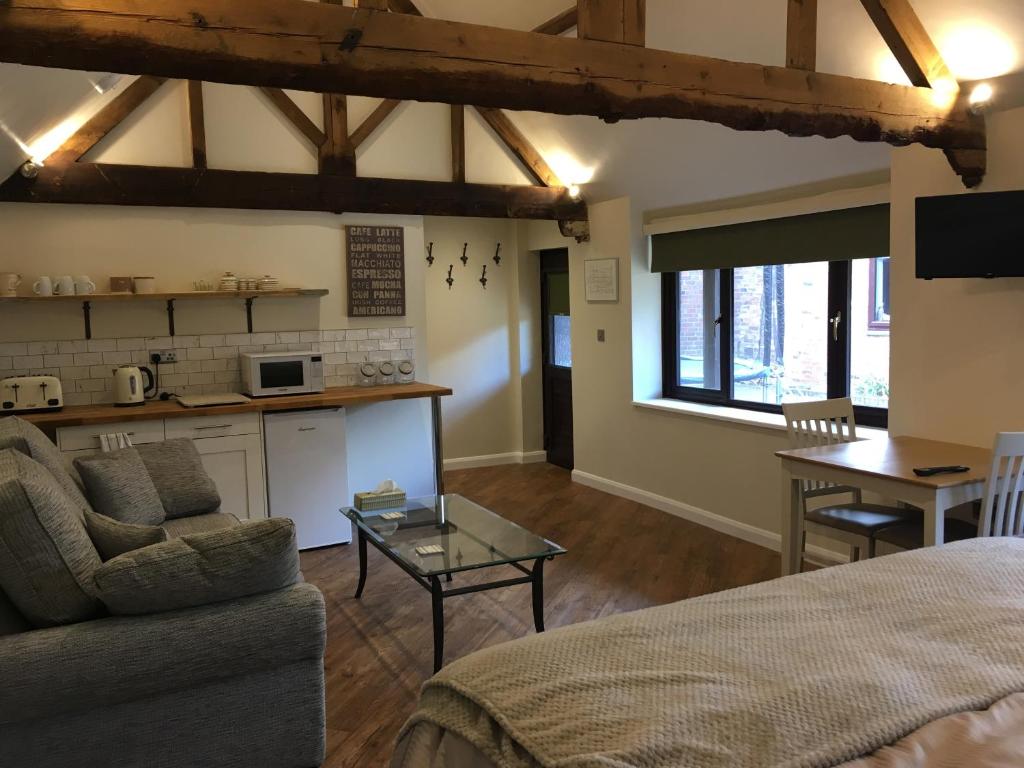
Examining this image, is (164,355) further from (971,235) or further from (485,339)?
(971,235)

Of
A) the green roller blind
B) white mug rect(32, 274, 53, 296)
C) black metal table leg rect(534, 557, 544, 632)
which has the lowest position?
black metal table leg rect(534, 557, 544, 632)

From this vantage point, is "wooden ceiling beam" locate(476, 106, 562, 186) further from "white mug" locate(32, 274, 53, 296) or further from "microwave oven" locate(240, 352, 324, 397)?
"white mug" locate(32, 274, 53, 296)

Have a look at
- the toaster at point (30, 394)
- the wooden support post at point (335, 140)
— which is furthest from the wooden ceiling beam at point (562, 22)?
the toaster at point (30, 394)

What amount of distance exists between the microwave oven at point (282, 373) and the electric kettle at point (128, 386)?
0.61m

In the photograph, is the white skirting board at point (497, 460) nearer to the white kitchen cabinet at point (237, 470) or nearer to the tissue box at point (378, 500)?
the white kitchen cabinet at point (237, 470)

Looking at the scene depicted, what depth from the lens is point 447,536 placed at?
12.4 ft

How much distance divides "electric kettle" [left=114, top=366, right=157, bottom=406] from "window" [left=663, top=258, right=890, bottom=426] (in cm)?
353

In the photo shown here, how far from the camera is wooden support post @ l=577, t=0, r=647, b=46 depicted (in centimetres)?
299

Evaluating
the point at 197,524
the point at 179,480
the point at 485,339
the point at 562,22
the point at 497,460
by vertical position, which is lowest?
the point at 497,460

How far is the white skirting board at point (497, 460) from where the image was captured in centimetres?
749

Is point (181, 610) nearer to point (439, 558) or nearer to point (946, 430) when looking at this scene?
point (439, 558)

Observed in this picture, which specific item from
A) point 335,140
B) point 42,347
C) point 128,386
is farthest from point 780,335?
point 42,347

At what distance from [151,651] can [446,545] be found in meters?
1.44

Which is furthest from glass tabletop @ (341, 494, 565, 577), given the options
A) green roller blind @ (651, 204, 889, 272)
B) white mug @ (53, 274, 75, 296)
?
green roller blind @ (651, 204, 889, 272)
